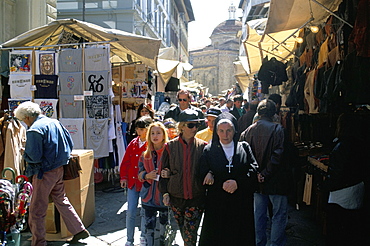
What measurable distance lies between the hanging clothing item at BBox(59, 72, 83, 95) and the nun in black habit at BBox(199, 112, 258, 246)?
157 inches

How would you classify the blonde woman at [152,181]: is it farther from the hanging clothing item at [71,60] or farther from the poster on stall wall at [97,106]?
the hanging clothing item at [71,60]

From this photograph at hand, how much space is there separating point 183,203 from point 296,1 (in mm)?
3024

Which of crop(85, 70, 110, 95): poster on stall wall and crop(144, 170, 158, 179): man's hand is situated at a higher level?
crop(85, 70, 110, 95): poster on stall wall

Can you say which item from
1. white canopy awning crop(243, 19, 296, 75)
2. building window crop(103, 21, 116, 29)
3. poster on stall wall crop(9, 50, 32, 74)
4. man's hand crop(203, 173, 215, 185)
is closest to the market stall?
white canopy awning crop(243, 19, 296, 75)

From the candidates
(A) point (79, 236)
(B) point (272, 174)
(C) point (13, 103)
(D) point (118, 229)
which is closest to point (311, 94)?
(B) point (272, 174)

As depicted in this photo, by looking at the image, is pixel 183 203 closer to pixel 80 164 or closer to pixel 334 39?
pixel 80 164

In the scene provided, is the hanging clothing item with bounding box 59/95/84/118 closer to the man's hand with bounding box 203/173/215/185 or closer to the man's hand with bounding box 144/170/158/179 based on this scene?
the man's hand with bounding box 144/170/158/179

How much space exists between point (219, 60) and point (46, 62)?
52.9 m

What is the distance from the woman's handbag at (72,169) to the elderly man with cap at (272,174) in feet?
7.43

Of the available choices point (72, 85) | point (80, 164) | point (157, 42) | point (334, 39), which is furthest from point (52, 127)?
point (334, 39)

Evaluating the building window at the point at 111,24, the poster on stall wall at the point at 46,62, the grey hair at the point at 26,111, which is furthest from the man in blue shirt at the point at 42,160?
the building window at the point at 111,24

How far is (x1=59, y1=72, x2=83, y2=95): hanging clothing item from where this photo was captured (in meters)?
6.67

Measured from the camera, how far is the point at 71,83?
670 centimetres

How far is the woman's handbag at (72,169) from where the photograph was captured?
4.56m
